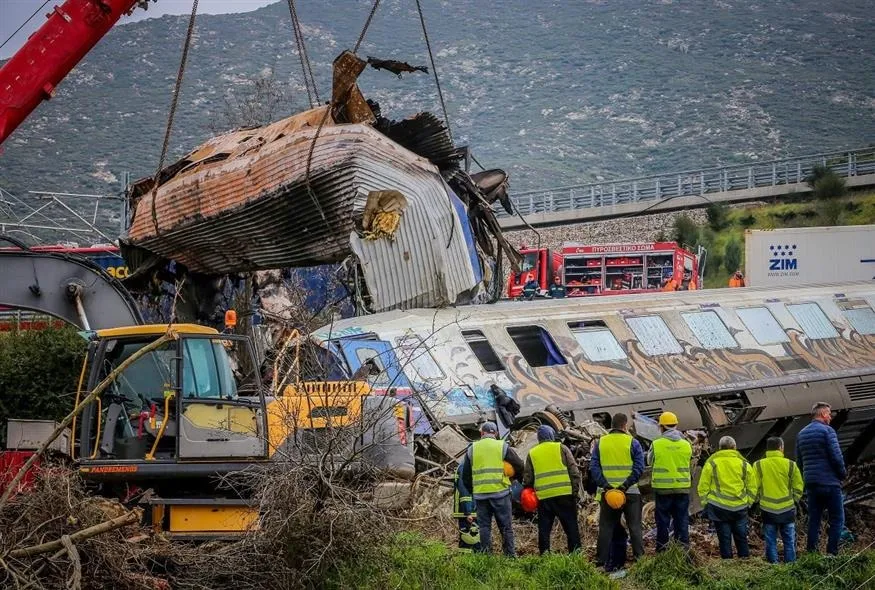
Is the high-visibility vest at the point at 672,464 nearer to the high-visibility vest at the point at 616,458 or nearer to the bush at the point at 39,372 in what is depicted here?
the high-visibility vest at the point at 616,458

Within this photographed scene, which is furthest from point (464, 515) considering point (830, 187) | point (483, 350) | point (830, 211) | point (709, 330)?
point (830, 187)

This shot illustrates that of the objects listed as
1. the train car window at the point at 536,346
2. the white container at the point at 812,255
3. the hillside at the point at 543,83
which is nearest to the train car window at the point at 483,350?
the train car window at the point at 536,346

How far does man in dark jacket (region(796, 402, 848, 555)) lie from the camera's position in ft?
42.8

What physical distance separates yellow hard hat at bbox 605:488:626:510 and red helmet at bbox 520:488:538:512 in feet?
2.54

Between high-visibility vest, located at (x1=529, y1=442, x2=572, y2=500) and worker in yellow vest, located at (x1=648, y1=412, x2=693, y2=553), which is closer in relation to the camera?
high-visibility vest, located at (x1=529, y1=442, x2=572, y2=500)

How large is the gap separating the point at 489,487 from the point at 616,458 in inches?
51.5

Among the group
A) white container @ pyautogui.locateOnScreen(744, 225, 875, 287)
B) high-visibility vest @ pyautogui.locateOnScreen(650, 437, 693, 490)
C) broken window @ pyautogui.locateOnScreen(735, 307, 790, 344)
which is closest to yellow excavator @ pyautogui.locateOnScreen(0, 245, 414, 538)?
high-visibility vest @ pyautogui.locateOnScreen(650, 437, 693, 490)

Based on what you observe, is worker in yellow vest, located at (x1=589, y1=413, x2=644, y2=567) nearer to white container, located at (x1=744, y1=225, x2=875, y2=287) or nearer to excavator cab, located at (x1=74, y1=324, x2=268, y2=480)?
excavator cab, located at (x1=74, y1=324, x2=268, y2=480)

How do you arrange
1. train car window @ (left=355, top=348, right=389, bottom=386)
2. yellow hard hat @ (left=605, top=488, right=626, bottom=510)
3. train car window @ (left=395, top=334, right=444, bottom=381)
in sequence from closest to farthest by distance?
yellow hard hat @ (left=605, top=488, right=626, bottom=510) < train car window @ (left=355, top=348, right=389, bottom=386) < train car window @ (left=395, top=334, right=444, bottom=381)

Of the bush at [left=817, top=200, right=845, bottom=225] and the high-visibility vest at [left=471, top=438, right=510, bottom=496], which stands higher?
the bush at [left=817, top=200, right=845, bottom=225]

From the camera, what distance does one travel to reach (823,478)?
13.1 meters

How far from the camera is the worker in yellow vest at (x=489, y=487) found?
12.6 meters

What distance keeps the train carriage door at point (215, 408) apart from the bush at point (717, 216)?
41623 millimetres

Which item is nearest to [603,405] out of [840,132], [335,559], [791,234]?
[335,559]
